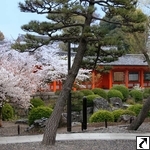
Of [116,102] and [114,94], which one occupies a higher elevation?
[114,94]

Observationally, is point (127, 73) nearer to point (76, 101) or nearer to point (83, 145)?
point (76, 101)

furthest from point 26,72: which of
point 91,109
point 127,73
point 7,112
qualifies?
point 127,73

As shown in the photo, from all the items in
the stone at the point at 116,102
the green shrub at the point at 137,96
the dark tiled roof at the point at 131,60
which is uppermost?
the dark tiled roof at the point at 131,60

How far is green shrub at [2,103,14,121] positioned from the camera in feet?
62.9

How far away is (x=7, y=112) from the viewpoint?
19.5 m

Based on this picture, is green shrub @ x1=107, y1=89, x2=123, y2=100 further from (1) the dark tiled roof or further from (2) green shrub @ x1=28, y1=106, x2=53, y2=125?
(2) green shrub @ x1=28, y1=106, x2=53, y2=125

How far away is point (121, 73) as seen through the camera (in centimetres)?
3597

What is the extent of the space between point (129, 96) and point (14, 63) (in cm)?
1156

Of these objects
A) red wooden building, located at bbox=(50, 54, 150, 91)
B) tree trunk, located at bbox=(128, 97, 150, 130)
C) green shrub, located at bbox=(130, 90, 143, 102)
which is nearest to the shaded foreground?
tree trunk, located at bbox=(128, 97, 150, 130)

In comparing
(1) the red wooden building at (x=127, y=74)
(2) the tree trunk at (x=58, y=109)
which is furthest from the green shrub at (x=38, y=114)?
(1) the red wooden building at (x=127, y=74)

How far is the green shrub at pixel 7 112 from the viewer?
1917cm

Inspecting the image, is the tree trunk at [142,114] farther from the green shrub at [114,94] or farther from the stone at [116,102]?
the green shrub at [114,94]

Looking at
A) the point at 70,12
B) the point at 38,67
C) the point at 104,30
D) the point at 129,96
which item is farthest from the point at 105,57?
the point at 129,96

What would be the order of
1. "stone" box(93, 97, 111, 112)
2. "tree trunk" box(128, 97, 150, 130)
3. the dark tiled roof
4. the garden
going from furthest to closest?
1. the dark tiled roof
2. "stone" box(93, 97, 111, 112)
3. the garden
4. "tree trunk" box(128, 97, 150, 130)
